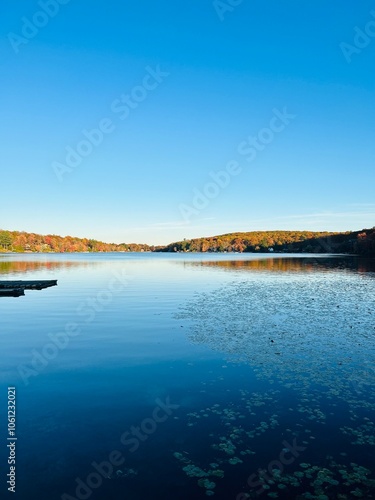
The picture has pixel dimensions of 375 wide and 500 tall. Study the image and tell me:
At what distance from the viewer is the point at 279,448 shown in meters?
9.50

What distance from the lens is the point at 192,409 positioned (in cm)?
1184

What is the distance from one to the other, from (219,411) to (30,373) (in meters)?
8.75

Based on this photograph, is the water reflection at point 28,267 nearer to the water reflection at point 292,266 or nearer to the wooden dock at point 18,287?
the wooden dock at point 18,287

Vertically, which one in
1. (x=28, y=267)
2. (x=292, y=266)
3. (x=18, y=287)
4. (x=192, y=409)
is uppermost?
(x=28, y=267)

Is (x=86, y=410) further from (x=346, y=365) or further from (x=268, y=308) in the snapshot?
(x=268, y=308)

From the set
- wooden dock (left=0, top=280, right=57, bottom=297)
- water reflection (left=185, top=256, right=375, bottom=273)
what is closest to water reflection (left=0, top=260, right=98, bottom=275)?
wooden dock (left=0, top=280, right=57, bottom=297)

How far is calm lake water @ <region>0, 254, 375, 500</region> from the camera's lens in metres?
8.26

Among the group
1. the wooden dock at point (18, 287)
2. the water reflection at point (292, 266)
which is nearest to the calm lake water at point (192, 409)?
the wooden dock at point (18, 287)

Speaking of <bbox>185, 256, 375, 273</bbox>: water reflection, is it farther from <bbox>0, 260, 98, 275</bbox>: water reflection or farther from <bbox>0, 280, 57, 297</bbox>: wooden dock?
<bbox>0, 280, 57, 297</bbox>: wooden dock

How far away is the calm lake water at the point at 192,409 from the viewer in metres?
8.26

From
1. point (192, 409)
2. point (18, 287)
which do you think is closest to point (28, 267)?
point (18, 287)

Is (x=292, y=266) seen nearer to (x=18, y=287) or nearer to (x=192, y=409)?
(x=18, y=287)

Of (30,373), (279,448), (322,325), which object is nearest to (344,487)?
(279,448)

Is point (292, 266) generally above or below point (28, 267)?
below
